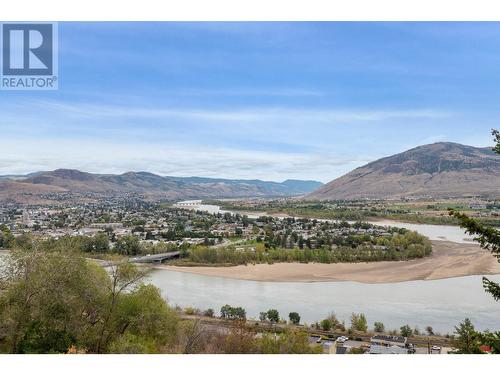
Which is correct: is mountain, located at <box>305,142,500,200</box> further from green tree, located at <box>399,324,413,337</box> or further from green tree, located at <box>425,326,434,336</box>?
green tree, located at <box>399,324,413,337</box>

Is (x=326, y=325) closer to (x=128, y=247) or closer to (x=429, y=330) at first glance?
(x=429, y=330)

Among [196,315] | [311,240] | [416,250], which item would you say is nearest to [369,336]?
[196,315]

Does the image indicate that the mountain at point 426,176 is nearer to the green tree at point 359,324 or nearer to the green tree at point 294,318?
the green tree at point 359,324

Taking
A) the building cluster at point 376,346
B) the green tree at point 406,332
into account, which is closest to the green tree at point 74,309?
the building cluster at point 376,346

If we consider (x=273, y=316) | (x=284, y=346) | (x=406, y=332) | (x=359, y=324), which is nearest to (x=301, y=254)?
(x=273, y=316)

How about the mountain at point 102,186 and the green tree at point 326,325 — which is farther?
the mountain at point 102,186

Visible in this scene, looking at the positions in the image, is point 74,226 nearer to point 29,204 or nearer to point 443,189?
point 29,204

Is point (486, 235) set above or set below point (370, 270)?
above
